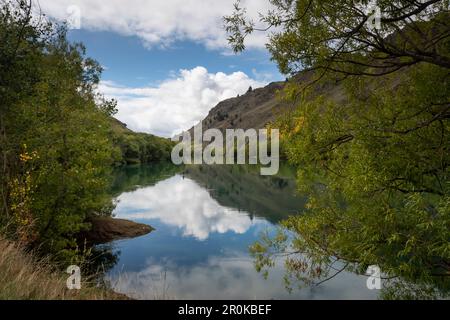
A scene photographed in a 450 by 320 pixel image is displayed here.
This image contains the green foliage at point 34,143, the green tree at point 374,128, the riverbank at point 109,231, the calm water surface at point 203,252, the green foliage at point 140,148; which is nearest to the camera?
the green tree at point 374,128

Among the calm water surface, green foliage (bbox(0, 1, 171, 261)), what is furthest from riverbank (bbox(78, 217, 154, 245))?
green foliage (bbox(0, 1, 171, 261))

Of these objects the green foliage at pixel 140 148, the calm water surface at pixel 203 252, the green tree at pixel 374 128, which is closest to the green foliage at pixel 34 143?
the calm water surface at pixel 203 252

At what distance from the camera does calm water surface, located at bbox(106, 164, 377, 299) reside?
800 inches

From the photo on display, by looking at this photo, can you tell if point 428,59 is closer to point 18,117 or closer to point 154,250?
point 18,117

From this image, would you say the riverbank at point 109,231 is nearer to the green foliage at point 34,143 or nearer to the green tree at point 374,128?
the green foliage at point 34,143

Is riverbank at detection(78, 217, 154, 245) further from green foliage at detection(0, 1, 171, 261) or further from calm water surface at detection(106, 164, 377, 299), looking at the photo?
green foliage at detection(0, 1, 171, 261)

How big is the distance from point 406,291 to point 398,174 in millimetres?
4093

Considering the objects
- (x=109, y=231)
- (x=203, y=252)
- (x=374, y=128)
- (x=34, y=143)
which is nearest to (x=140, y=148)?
(x=109, y=231)

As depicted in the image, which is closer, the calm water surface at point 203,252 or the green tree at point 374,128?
→ the green tree at point 374,128

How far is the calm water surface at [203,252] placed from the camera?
2031 cm

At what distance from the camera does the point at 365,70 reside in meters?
11.9

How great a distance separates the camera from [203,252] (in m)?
29.5

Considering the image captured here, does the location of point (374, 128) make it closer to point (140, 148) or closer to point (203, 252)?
point (203, 252)
